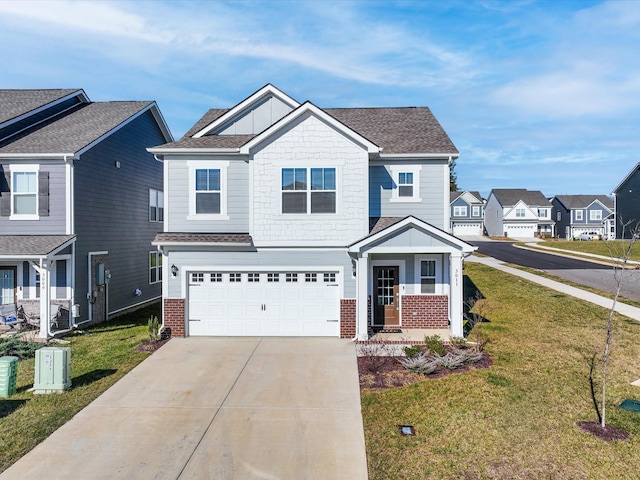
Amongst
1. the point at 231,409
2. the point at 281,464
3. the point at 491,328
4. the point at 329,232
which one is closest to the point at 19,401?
the point at 231,409

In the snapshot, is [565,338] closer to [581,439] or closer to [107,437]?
[581,439]

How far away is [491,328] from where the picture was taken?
13.8 meters

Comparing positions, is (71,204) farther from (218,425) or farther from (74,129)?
(218,425)

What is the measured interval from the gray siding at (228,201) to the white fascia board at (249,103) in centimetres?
175

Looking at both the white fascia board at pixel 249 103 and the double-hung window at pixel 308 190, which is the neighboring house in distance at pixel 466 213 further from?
the double-hung window at pixel 308 190

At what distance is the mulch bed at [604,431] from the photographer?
712cm

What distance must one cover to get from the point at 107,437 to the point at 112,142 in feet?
44.0

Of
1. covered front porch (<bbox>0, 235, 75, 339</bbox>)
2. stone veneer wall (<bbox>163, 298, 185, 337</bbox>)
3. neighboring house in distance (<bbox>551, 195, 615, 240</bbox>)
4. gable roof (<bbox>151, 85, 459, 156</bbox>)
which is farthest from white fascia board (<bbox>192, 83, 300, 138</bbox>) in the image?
neighboring house in distance (<bbox>551, 195, 615, 240</bbox>)

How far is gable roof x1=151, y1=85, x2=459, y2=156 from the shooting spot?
1391 cm

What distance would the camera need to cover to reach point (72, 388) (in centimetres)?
952

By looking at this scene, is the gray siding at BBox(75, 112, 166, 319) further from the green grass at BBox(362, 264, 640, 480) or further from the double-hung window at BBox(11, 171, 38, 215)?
the green grass at BBox(362, 264, 640, 480)

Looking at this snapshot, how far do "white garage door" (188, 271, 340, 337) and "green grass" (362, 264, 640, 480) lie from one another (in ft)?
15.5

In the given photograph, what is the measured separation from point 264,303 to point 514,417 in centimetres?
810

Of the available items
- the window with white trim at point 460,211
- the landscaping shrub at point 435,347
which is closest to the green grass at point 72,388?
the landscaping shrub at point 435,347
